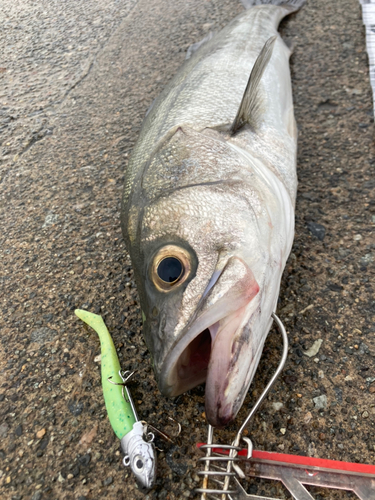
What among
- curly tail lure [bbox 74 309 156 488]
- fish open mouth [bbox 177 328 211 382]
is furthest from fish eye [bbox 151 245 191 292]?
curly tail lure [bbox 74 309 156 488]

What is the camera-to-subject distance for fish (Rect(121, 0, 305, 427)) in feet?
4.55

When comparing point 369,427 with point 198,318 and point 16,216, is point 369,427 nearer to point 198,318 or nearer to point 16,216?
point 198,318

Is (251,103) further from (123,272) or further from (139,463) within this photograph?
(139,463)

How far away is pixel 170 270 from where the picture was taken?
1542mm

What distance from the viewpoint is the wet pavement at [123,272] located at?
5.20 ft

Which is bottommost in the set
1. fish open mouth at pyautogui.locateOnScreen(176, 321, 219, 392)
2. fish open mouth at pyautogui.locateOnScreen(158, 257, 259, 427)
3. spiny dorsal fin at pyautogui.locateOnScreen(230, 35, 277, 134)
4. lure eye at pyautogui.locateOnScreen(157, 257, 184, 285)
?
fish open mouth at pyautogui.locateOnScreen(176, 321, 219, 392)

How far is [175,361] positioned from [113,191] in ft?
5.38

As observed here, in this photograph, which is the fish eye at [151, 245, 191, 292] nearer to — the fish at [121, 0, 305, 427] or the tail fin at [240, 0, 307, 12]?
the fish at [121, 0, 305, 427]

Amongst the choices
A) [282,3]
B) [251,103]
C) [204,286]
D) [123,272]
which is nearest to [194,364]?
[204,286]

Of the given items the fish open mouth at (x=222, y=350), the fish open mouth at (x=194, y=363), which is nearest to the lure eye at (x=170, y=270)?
the fish open mouth at (x=222, y=350)

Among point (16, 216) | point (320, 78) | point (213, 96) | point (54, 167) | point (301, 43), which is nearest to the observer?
point (213, 96)

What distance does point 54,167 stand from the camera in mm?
3014

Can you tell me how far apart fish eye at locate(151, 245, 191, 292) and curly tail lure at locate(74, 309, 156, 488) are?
48 centimetres

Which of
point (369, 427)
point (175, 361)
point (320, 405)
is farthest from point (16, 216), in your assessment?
point (369, 427)
